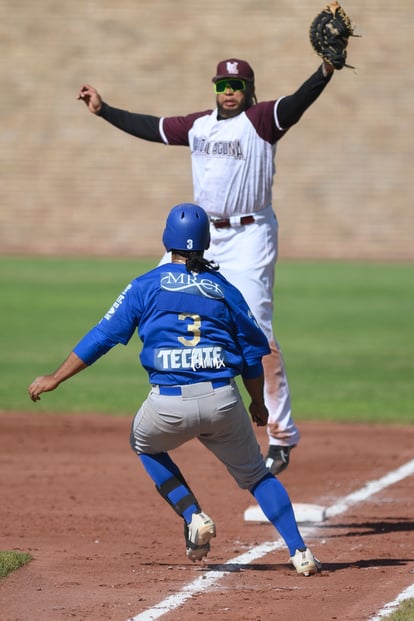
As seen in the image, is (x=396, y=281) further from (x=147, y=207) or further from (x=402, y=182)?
(x=147, y=207)

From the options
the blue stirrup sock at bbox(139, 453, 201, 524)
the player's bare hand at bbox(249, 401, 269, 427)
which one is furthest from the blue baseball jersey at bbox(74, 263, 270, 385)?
the blue stirrup sock at bbox(139, 453, 201, 524)

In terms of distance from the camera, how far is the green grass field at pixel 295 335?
40.4ft

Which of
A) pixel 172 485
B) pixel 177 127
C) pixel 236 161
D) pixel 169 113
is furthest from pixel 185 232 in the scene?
pixel 169 113

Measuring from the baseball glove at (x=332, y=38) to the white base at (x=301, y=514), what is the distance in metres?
2.61

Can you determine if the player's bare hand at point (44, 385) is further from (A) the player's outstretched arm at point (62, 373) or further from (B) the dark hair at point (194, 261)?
(B) the dark hair at point (194, 261)

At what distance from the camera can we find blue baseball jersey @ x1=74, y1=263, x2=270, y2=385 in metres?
5.59

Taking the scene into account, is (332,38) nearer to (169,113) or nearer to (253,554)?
(253,554)

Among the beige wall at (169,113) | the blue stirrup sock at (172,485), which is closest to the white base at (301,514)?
the blue stirrup sock at (172,485)

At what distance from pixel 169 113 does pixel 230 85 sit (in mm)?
18845

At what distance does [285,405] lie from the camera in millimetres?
7477

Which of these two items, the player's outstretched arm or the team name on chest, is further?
the team name on chest

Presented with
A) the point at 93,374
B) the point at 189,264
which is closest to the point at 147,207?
the point at 93,374

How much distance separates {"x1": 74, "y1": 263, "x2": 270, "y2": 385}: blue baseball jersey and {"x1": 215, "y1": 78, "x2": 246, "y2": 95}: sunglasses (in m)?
1.88

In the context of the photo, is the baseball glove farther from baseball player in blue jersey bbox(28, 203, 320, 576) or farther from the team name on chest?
baseball player in blue jersey bbox(28, 203, 320, 576)
